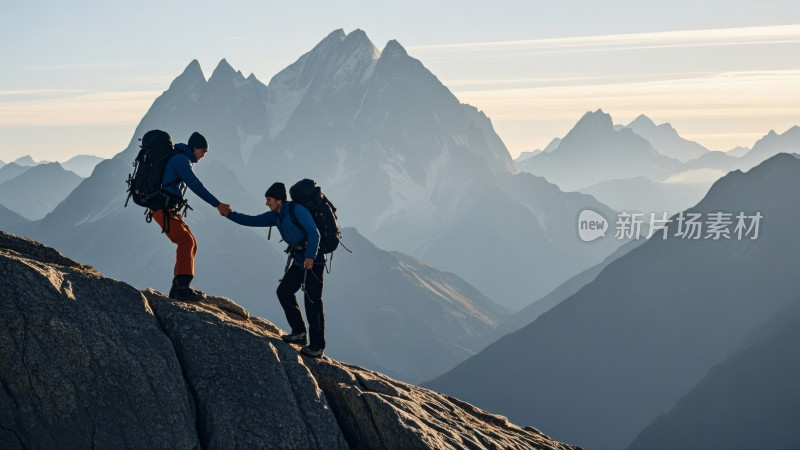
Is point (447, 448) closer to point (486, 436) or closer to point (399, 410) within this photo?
point (399, 410)

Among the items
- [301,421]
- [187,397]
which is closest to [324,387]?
[301,421]

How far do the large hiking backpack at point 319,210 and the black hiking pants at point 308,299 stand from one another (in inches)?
26.9

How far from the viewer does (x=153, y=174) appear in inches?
1038

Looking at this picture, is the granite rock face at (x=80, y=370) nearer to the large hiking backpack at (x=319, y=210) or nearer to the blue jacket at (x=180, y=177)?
the blue jacket at (x=180, y=177)

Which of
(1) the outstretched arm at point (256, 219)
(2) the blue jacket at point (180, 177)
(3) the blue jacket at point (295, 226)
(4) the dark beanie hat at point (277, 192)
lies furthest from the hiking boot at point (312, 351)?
(2) the blue jacket at point (180, 177)

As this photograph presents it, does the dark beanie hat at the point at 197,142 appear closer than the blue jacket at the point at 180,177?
No

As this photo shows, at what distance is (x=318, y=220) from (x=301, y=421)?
544 centimetres

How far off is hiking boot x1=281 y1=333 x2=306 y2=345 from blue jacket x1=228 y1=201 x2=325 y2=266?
7.29 feet

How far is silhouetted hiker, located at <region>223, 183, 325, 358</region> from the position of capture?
83.9 ft

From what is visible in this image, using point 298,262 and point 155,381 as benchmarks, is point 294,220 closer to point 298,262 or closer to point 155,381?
point 298,262

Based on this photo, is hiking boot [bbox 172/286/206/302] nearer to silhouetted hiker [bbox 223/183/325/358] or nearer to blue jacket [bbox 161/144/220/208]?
silhouetted hiker [bbox 223/183/325/358]

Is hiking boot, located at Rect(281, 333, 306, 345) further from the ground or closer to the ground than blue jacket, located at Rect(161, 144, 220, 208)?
closer to the ground

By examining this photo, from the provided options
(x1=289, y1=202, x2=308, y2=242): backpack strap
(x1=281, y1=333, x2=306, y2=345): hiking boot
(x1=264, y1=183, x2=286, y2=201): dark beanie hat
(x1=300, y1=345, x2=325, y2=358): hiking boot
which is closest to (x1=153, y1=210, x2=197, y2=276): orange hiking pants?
(x1=264, y1=183, x2=286, y2=201): dark beanie hat

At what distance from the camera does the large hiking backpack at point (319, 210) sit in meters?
25.8
